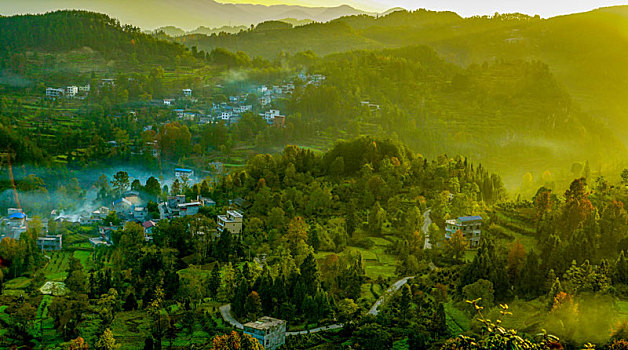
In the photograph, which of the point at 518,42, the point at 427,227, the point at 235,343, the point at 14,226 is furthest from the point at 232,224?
Result: the point at 518,42

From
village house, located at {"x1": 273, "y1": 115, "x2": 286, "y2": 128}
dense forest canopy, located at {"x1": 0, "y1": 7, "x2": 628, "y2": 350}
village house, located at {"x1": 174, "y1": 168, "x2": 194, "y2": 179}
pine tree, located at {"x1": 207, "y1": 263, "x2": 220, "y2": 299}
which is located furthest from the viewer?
village house, located at {"x1": 273, "y1": 115, "x2": 286, "y2": 128}

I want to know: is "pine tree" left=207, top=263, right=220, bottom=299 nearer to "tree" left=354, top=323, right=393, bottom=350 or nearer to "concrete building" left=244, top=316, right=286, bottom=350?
"concrete building" left=244, top=316, right=286, bottom=350

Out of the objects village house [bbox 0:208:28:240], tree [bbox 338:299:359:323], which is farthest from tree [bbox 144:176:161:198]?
tree [bbox 338:299:359:323]

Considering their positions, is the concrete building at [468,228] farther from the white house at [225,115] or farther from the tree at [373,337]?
the white house at [225,115]

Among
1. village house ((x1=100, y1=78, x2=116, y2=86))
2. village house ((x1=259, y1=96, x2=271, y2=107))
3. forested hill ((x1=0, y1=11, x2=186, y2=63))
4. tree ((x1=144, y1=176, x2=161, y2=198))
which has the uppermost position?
forested hill ((x1=0, y1=11, x2=186, y2=63))

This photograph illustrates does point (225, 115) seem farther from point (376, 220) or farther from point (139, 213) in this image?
point (376, 220)

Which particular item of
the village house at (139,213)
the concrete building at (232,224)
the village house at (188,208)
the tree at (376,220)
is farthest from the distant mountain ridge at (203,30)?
the tree at (376,220)

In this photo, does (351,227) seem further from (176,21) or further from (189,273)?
(176,21)
